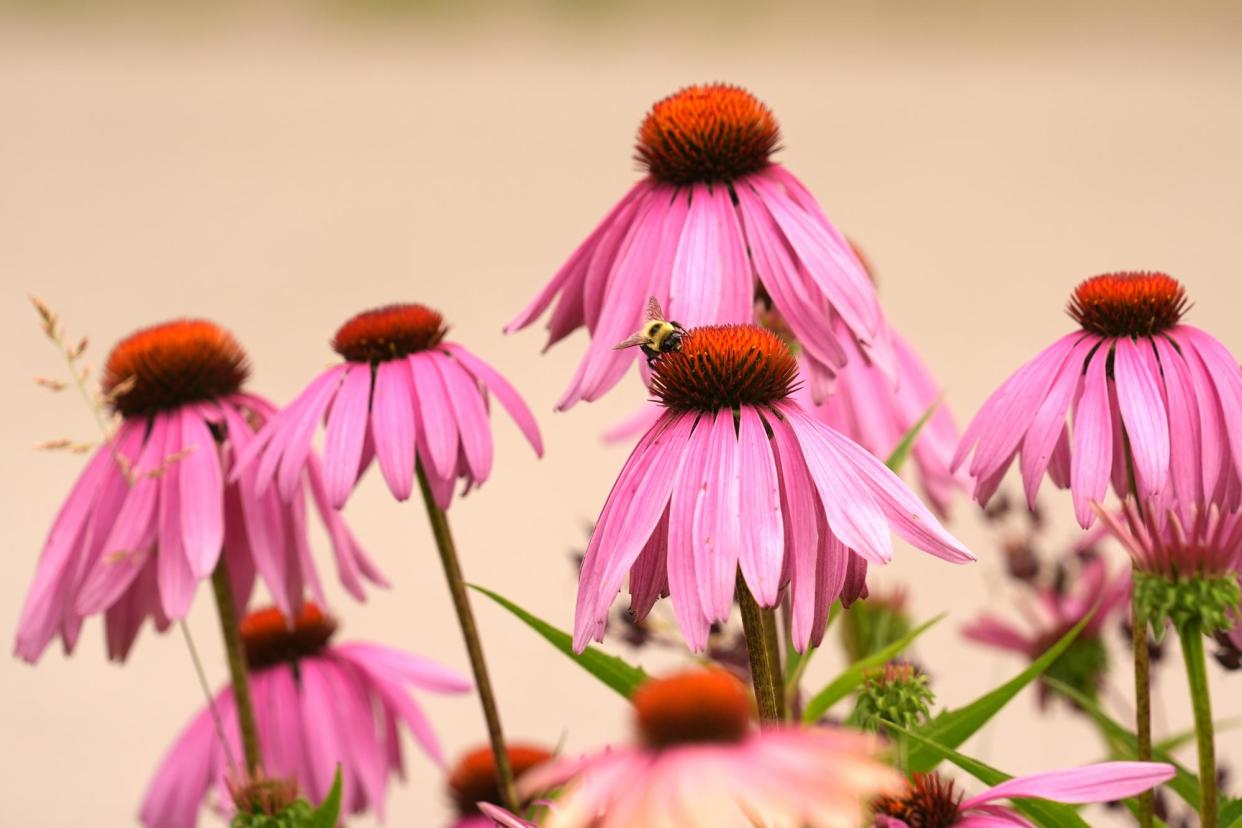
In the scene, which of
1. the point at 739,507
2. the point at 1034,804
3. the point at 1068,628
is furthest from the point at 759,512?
the point at 1068,628

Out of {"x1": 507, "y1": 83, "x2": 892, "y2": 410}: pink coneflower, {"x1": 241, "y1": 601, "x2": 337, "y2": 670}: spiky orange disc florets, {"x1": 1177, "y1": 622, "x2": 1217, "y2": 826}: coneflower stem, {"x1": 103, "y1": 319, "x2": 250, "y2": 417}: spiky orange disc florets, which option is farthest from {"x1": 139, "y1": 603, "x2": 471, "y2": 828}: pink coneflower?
{"x1": 1177, "y1": 622, "x2": 1217, "y2": 826}: coneflower stem

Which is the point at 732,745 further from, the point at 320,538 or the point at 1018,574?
the point at 320,538

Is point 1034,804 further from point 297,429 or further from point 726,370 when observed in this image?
point 297,429

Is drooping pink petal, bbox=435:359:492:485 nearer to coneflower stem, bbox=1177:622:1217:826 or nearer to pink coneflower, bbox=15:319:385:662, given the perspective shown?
pink coneflower, bbox=15:319:385:662

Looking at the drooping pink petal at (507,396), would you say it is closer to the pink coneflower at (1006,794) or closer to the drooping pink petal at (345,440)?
the drooping pink petal at (345,440)

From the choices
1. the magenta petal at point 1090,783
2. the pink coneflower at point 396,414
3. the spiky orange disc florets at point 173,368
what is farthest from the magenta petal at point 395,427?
the magenta petal at point 1090,783

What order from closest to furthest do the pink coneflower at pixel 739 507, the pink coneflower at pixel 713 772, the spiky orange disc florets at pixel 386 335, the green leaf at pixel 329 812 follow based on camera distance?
the pink coneflower at pixel 713 772 → the pink coneflower at pixel 739 507 → the green leaf at pixel 329 812 → the spiky orange disc florets at pixel 386 335

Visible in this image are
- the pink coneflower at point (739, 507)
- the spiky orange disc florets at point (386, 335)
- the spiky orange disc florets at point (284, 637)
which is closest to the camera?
the pink coneflower at point (739, 507)

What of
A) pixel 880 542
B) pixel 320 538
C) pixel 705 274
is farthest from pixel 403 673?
pixel 320 538
